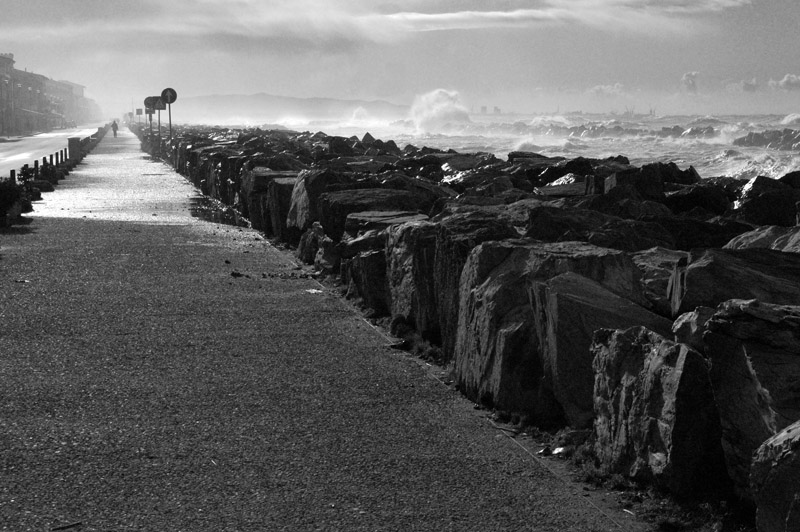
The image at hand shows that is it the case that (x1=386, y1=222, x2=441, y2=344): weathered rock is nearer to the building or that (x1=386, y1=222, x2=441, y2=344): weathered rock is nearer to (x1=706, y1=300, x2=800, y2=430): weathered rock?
(x1=706, y1=300, x2=800, y2=430): weathered rock

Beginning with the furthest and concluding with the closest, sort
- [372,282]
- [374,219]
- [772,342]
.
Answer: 1. [374,219]
2. [372,282]
3. [772,342]

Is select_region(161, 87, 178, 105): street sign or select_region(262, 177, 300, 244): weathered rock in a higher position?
select_region(161, 87, 178, 105): street sign

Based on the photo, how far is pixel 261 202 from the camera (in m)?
17.4

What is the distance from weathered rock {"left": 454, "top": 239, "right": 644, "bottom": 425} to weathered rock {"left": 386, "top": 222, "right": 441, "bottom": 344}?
105 centimetres

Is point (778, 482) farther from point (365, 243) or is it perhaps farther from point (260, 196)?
point (260, 196)

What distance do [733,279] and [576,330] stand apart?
91cm

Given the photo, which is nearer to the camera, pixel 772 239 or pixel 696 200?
pixel 772 239

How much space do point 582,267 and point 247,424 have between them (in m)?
2.25

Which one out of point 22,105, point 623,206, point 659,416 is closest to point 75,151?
point 623,206

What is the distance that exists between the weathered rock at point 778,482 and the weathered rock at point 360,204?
27.4 ft

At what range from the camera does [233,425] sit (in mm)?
5758

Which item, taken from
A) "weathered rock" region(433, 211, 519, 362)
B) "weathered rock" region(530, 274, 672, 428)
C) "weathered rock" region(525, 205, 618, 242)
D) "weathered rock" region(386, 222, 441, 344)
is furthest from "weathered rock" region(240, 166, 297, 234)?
"weathered rock" region(530, 274, 672, 428)

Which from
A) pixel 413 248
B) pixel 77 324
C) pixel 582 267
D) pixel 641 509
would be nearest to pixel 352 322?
pixel 413 248

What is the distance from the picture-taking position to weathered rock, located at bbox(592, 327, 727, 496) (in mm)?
4445
